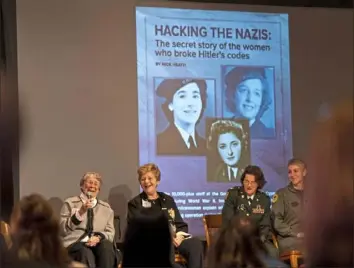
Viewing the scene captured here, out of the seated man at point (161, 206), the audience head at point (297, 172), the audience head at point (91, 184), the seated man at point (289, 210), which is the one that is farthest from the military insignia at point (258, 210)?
the audience head at point (91, 184)

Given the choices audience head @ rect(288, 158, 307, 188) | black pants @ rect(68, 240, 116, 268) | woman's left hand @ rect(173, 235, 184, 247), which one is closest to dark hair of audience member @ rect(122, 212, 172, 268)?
black pants @ rect(68, 240, 116, 268)

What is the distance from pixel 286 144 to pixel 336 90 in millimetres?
708

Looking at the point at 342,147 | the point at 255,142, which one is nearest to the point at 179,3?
the point at 255,142

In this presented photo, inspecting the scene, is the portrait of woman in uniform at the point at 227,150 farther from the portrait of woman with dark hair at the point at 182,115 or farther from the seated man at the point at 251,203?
the seated man at the point at 251,203

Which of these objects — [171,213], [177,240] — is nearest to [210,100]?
[171,213]

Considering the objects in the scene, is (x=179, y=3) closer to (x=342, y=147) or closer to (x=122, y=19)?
(x=122, y=19)

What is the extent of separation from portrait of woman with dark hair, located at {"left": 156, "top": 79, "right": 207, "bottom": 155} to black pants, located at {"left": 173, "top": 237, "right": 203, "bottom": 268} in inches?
38.4

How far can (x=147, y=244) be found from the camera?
1.86 meters

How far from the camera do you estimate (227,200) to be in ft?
15.5

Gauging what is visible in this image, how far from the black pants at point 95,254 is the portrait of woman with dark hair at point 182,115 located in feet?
3.80

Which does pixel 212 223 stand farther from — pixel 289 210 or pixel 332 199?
pixel 332 199

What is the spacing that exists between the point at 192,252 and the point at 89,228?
726 millimetres

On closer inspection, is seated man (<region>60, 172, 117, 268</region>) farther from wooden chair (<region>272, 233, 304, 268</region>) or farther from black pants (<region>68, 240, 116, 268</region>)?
wooden chair (<region>272, 233, 304, 268</region>)

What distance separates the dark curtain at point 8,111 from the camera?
4.80 metres
